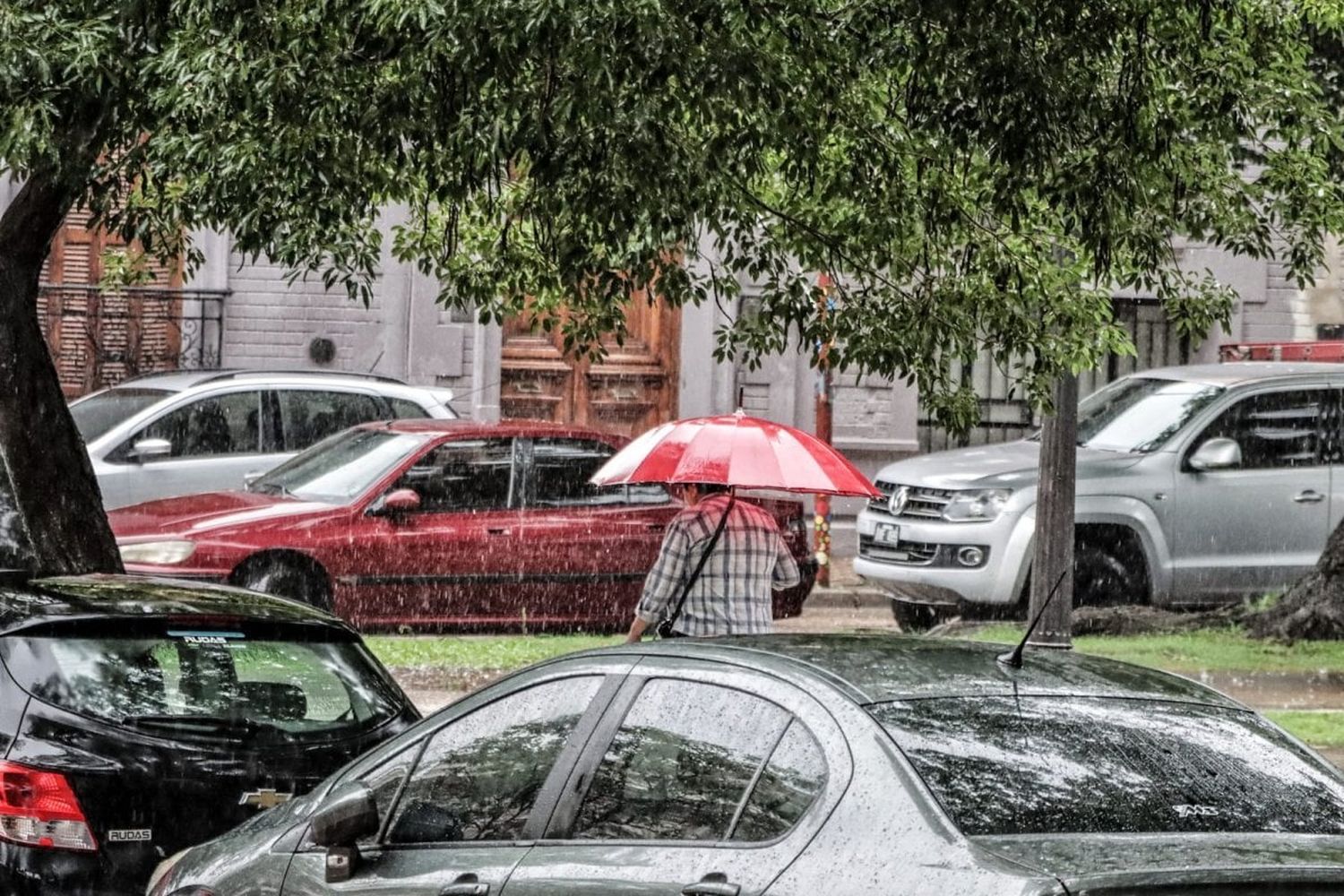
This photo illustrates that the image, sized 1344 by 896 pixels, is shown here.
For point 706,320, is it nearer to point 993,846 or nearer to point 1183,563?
point 1183,563

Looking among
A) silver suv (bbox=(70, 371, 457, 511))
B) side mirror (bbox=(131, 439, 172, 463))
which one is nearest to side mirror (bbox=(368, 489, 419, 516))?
silver suv (bbox=(70, 371, 457, 511))

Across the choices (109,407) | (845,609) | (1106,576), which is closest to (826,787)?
(1106,576)

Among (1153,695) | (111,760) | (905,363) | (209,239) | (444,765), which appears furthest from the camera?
(209,239)

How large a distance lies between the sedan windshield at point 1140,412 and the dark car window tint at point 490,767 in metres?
10.6

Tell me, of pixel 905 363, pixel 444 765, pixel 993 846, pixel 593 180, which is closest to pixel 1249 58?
pixel 905 363

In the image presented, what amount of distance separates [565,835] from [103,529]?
6668mm

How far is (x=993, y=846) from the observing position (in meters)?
3.82

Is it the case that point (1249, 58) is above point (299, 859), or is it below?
above

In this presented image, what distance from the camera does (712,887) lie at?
163 inches

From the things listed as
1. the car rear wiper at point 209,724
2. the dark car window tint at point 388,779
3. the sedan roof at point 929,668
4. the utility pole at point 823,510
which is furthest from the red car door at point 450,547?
the sedan roof at point 929,668

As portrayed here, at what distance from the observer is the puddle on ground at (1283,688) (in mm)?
12430

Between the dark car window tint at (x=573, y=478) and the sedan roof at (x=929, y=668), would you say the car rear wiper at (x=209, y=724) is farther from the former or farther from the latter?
the dark car window tint at (x=573, y=478)

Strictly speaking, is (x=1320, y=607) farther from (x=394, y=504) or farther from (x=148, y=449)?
(x=148, y=449)

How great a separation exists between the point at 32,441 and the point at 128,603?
4.09 metres
